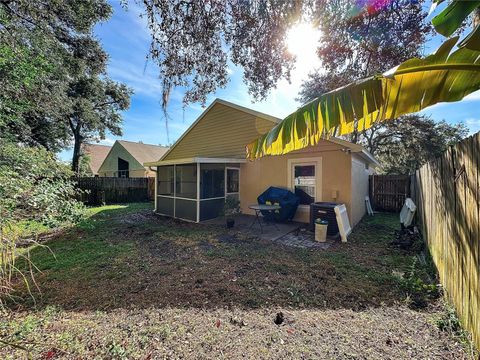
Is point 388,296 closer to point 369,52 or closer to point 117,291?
point 117,291

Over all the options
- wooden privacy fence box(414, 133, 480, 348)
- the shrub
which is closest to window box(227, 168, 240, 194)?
the shrub

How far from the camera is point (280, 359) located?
2213mm

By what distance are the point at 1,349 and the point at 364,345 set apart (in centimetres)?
383

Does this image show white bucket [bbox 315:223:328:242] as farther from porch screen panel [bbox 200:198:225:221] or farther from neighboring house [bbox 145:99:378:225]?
porch screen panel [bbox 200:198:225:221]

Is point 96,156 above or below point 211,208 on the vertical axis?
above

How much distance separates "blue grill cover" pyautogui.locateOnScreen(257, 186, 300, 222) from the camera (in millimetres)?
7895

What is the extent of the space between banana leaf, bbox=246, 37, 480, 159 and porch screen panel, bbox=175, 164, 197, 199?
6750 mm

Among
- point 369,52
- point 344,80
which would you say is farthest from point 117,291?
point 344,80

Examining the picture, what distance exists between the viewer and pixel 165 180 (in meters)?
10.4

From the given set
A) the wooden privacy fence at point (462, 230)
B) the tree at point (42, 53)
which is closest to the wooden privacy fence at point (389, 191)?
the wooden privacy fence at point (462, 230)

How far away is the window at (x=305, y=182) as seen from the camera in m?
7.95

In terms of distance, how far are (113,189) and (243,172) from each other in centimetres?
1048

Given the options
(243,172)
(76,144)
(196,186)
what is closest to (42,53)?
(196,186)

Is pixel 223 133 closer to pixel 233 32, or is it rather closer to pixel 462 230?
pixel 233 32
